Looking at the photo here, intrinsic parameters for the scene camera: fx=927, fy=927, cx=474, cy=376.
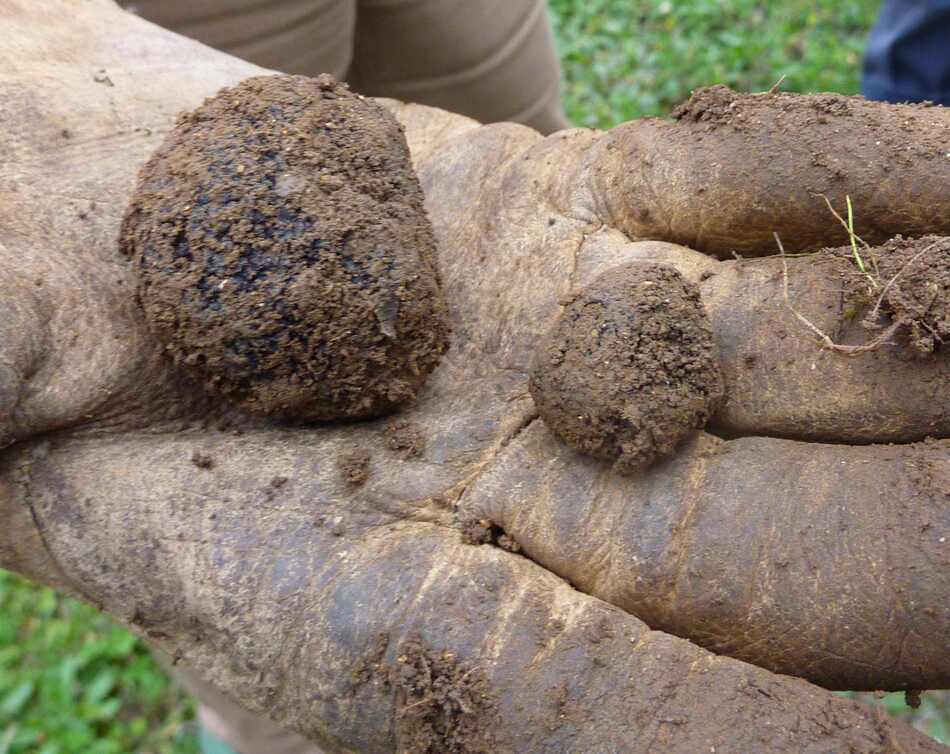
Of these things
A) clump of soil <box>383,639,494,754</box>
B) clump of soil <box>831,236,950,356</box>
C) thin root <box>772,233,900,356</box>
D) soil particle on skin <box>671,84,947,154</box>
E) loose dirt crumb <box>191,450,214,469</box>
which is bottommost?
clump of soil <box>383,639,494,754</box>

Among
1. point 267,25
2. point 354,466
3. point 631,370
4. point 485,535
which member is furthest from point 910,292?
point 267,25

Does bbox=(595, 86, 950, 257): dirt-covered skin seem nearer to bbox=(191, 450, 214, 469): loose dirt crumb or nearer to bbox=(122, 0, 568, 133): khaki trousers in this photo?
bbox=(191, 450, 214, 469): loose dirt crumb

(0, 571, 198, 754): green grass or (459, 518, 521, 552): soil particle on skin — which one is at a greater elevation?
(459, 518, 521, 552): soil particle on skin

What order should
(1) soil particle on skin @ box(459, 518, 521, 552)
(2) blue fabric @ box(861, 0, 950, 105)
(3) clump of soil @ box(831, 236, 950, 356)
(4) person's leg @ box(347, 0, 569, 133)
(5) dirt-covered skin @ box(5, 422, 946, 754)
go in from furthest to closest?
(2) blue fabric @ box(861, 0, 950, 105) → (4) person's leg @ box(347, 0, 569, 133) → (1) soil particle on skin @ box(459, 518, 521, 552) → (3) clump of soil @ box(831, 236, 950, 356) → (5) dirt-covered skin @ box(5, 422, 946, 754)

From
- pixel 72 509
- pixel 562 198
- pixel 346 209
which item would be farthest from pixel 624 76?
pixel 72 509

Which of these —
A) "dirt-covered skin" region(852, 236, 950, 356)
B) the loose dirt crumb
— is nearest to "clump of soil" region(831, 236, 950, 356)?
"dirt-covered skin" region(852, 236, 950, 356)

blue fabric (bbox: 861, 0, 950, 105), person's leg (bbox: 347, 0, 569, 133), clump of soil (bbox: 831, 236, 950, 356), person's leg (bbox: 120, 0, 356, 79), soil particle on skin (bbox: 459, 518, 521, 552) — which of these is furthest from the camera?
blue fabric (bbox: 861, 0, 950, 105)

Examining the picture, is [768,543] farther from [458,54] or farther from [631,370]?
[458,54]
